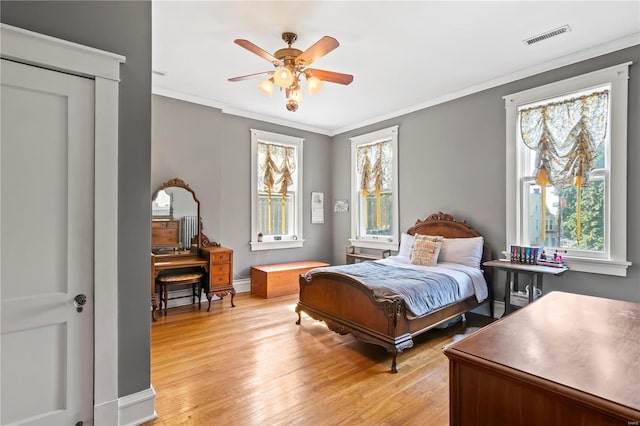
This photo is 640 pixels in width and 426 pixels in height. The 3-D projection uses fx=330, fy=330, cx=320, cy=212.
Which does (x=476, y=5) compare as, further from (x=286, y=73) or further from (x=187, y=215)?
(x=187, y=215)

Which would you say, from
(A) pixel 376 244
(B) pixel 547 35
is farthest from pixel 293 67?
(A) pixel 376 244

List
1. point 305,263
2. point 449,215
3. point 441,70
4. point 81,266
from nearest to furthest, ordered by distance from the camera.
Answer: point 81,266 → point 441,70 → point 449,215 → point 305,263

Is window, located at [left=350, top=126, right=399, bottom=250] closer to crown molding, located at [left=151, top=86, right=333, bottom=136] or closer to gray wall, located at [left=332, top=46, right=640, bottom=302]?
gray wall, located at [left=332, top=46, right=640, bottom=302]

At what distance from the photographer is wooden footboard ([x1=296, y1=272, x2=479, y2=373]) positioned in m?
2.82

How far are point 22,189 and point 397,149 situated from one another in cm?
469

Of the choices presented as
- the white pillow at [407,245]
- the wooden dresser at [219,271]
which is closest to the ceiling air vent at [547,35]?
the white pillow at [407,245]

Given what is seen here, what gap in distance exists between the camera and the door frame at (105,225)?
191 cm

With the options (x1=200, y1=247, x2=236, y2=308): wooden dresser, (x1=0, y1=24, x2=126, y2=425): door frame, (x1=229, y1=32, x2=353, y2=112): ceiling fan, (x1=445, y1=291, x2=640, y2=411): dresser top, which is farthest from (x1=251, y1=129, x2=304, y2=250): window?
(x1=445, y1=291, x2=640, y2=411): dresser top

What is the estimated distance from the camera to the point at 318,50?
2670 mm

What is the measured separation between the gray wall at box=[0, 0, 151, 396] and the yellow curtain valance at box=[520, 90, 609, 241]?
397 cm

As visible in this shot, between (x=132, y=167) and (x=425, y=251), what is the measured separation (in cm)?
342

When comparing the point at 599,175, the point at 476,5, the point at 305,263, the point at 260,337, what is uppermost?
the point at 476,5

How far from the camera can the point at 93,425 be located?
6.23ft

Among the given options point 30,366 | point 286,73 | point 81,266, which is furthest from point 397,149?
point 30,366
